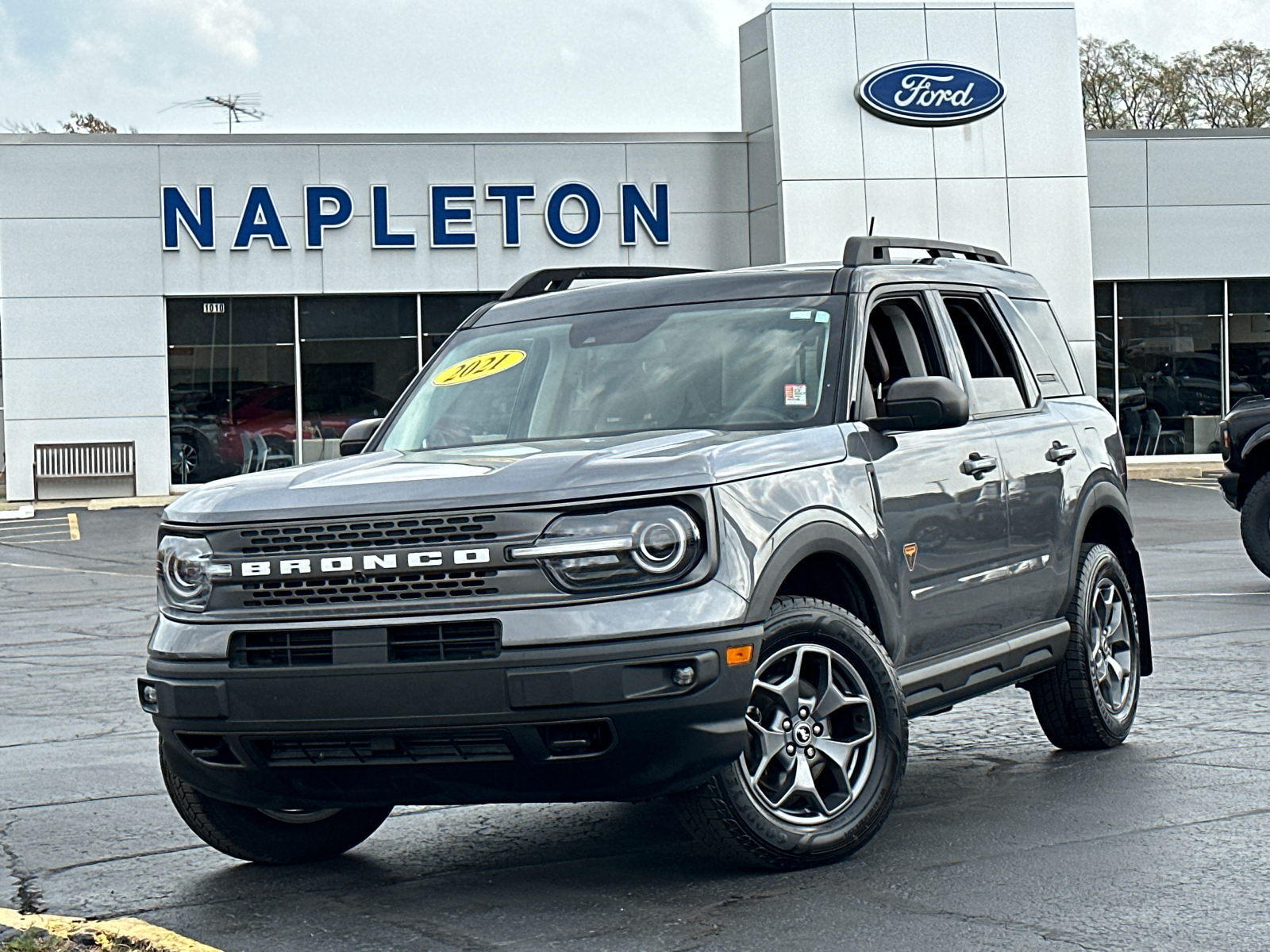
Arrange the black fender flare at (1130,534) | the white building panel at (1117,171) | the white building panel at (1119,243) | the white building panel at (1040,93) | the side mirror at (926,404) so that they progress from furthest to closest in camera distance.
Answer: the white building panel at (1119,243)
the white building panel at (1117,171)
the white building panel at (1040,93)
the black fender flare at (1130,534)
the side mirror at (926,404)

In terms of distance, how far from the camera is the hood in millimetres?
4781

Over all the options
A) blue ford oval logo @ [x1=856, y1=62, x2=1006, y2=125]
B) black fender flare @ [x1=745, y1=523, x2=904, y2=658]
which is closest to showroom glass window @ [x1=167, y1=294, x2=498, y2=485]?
blue ford oval logo @ [x1=856, y1=62, x2=1006, y2=125]

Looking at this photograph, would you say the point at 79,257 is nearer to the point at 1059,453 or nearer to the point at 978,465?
the point at 1059,453

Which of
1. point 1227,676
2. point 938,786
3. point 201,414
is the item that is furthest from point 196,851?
point 201,414

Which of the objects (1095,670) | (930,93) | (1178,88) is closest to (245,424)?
A: (930,93)

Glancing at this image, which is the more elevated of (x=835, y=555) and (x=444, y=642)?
(x=835, y=555)

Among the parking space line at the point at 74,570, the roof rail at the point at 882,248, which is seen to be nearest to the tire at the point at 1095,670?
the roof rail at the point at 882,248

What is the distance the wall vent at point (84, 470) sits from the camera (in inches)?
1091

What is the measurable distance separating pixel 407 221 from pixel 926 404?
23358 mm

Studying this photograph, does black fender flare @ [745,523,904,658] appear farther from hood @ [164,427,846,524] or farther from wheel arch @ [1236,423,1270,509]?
wheel arch @ [1236,423,1270,509]

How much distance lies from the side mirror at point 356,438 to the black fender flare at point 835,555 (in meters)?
1.95

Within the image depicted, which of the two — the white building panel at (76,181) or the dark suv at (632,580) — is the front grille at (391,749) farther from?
the white building panel at (76,181)

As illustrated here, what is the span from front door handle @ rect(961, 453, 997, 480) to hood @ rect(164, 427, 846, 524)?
841mm

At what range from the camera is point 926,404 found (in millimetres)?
5617
